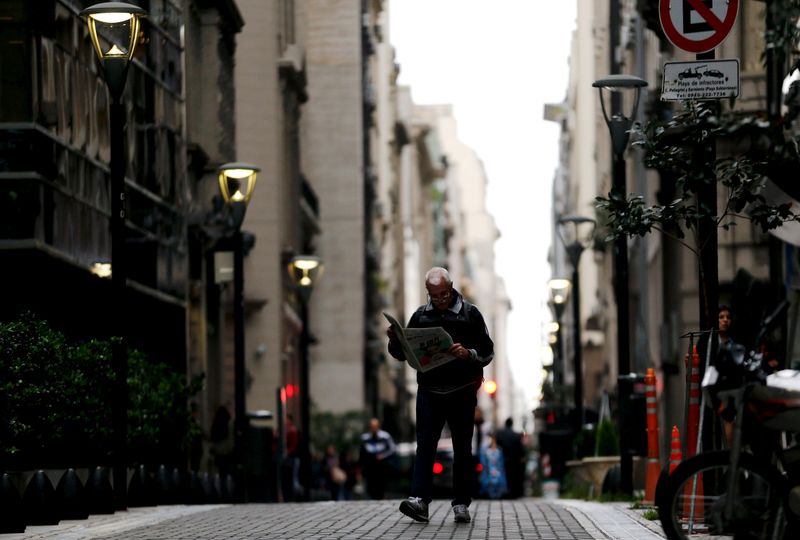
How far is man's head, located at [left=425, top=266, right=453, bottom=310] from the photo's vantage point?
48.0 feet

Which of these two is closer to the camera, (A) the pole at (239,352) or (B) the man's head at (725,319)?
(B) the man's head at (725,319)

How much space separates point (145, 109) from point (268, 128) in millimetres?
19180

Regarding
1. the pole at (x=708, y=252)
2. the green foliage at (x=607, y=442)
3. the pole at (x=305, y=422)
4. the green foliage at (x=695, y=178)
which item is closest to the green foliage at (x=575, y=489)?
the green foliage at (x=607, y=442)

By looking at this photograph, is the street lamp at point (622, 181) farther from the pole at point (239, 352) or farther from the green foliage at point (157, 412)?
the pole at point (239, 352)

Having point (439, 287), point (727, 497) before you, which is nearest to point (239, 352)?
point (439, 287)

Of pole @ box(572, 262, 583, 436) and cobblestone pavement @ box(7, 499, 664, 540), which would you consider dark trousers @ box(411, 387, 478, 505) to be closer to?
cobblestone pavement @ box(7, 499, 664, 540)

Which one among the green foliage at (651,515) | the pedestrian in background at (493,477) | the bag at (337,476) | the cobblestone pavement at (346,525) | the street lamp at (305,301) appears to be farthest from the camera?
the bag at (337,476)

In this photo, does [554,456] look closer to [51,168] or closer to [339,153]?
[51,168]

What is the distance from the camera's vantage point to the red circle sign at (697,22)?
14.4 metres

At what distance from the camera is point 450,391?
49.0ft

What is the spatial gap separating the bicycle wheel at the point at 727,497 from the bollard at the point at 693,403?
407cm

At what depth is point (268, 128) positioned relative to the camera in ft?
167

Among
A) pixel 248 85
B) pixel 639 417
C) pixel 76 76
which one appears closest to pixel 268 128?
pixel 248 85

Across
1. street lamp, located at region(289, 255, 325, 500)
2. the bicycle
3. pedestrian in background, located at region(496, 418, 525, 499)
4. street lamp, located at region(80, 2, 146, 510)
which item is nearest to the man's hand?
the bicycle
